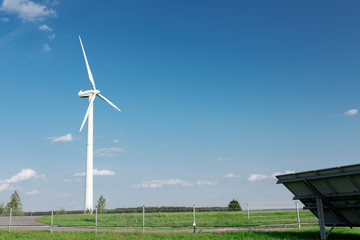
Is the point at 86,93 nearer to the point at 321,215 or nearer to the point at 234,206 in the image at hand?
the point at 234,206

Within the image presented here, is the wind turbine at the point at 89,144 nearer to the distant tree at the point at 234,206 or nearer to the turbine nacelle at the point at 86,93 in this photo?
the turbine nacelle at the point at 86,93

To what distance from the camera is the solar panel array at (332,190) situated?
40.3 feet

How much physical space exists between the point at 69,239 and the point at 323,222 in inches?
513

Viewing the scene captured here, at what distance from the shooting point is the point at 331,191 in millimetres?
13195

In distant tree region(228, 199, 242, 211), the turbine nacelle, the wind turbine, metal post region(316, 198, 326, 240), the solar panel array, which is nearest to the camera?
the solar panel array

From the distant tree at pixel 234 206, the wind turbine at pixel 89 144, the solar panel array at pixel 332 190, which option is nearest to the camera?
the solar panel array at pixel 332 190

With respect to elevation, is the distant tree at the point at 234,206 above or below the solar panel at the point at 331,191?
below

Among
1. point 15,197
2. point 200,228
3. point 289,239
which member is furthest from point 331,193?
point 15,197

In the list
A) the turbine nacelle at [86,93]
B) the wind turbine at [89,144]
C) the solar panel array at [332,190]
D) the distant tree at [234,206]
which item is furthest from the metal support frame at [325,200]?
the turbine nacelle at [86,93]

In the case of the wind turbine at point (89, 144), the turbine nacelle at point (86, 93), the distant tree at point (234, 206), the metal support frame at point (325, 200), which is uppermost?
the turbine nacelle at point (86, 93)

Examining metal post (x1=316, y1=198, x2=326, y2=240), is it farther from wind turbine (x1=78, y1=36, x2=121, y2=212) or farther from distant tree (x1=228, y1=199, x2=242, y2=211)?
wind turbine (x1=78, y1=36, x2=121, y2=212)

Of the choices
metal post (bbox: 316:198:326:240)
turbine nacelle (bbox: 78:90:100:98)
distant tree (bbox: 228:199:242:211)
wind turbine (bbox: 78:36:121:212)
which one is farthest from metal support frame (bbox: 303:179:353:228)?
turbine nacelle (bbox: 78:90:100:98)

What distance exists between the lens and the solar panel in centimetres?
1230

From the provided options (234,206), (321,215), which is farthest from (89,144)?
(321,215)
